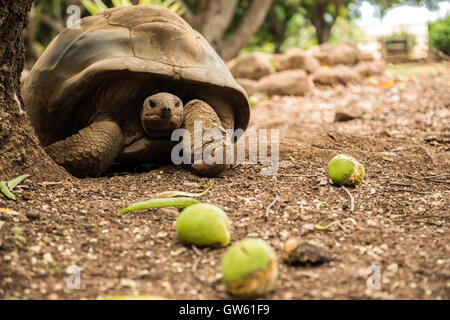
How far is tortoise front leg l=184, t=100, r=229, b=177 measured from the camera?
2.55 m

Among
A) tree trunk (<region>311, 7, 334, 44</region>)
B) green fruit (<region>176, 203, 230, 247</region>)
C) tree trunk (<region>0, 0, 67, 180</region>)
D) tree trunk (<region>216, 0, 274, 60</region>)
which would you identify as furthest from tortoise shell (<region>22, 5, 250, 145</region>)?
tree trunk (<region>311, 7, 334, 44</region>)

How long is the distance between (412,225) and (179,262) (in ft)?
3.19

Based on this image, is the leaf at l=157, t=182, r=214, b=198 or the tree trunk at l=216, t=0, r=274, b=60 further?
the tree trunk at l=216, t=0, r=274, b=60

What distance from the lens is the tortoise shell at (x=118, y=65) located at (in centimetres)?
274

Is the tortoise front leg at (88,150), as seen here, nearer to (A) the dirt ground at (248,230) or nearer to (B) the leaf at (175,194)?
(A) the dirt ground at (248,230)

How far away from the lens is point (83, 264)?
155 cm

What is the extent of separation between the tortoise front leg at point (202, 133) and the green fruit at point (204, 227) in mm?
896

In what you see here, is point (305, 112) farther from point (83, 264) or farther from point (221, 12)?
point (83, 264)

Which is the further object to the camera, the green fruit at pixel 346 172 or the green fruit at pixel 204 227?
the green fruit at pixel 346 172

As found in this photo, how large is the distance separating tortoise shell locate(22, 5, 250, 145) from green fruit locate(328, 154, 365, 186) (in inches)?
35.8

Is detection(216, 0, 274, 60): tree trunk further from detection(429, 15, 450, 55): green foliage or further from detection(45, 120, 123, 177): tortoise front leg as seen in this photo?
detection(45, 120, 123, 177): tortoise front leg

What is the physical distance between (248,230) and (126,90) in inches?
56.6
